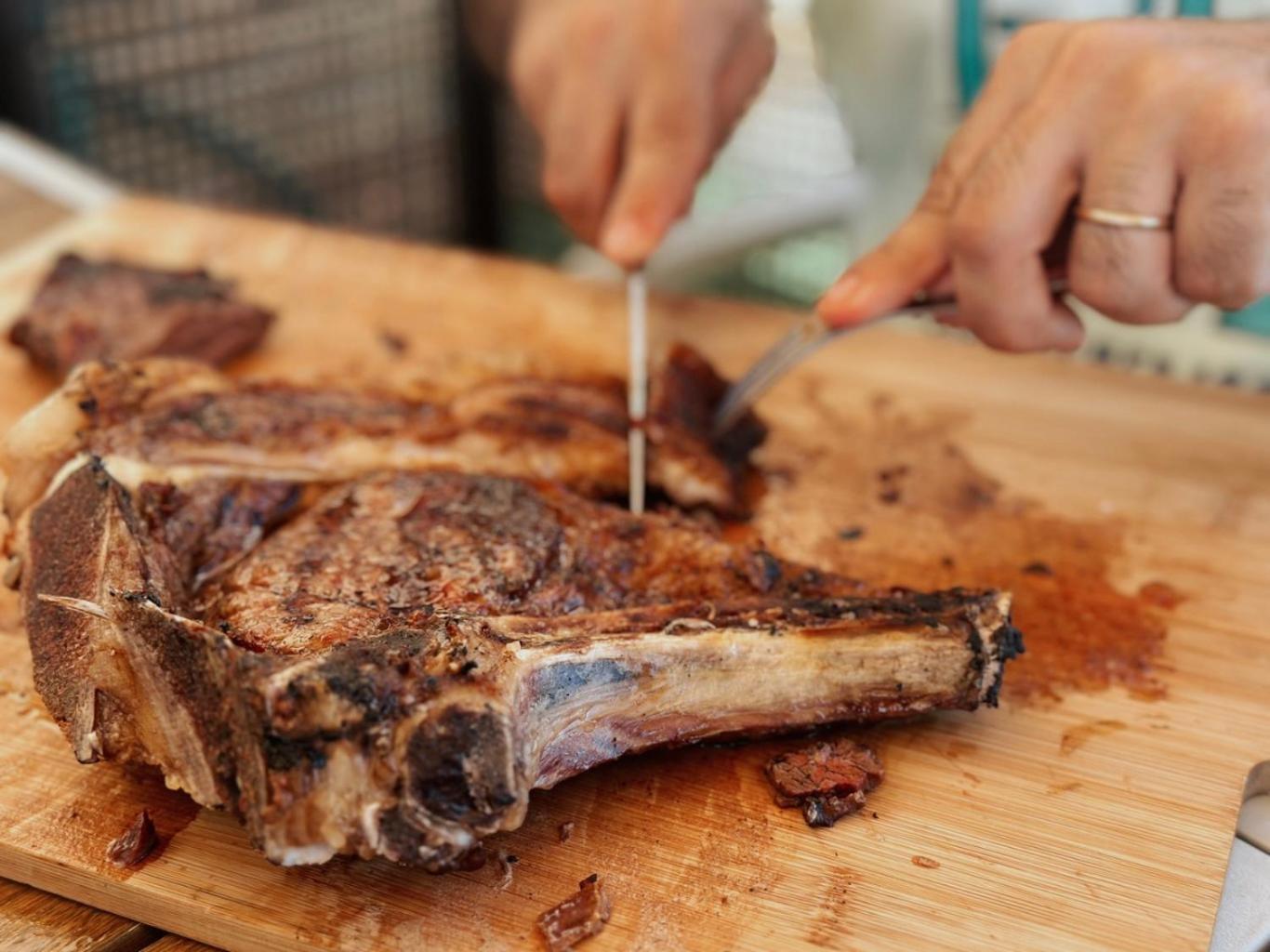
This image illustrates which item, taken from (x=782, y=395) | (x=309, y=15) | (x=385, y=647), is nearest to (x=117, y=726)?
(x=385, y=647)

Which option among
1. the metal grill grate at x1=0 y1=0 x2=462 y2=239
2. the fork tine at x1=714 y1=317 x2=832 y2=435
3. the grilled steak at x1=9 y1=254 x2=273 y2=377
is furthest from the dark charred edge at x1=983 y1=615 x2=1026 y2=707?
the metal grill grate at x1=0 y1=0 x2=462 y2=239

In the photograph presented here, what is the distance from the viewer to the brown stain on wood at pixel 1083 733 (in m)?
2.06

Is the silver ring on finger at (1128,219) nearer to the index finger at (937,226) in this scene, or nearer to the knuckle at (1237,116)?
the knuckle at (1237,116)

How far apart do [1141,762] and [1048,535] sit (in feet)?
2.31

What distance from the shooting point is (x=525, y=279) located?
3.70 metres

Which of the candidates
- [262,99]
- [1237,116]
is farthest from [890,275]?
[262,99]

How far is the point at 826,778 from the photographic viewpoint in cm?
193

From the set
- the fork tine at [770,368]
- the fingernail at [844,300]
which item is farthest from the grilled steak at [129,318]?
the fingernail at [844,300]

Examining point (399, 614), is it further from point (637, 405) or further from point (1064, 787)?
point (1064, 787)

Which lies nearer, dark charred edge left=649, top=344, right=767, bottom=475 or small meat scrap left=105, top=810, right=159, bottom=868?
small meat scrap left=105, top=810, right=159, bottom=868

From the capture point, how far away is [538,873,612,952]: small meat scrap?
1.68 meters

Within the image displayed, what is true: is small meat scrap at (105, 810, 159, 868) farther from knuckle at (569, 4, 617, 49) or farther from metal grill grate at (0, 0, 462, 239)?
metal grill grate at (0, 0, 462, 239)

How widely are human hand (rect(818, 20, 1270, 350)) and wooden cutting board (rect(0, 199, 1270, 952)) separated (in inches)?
18.0

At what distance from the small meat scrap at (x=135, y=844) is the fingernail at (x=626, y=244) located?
5.25ft
